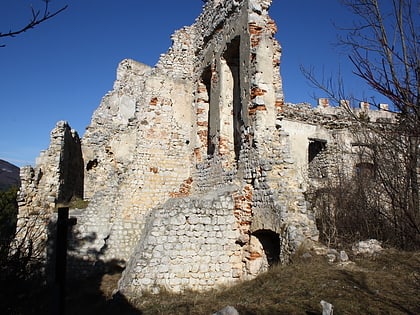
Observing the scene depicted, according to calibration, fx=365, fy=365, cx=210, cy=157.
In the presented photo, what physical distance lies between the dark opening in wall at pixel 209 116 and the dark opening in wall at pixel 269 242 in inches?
128

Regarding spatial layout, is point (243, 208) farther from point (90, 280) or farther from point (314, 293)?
point (90, 280)

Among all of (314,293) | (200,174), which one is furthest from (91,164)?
(314,293)

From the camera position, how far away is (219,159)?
32.4ft

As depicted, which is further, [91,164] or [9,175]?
[91,164]

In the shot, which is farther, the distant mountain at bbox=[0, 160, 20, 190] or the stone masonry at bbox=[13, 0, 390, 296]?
the stone masonry at bbox=[13, 0, 390, 296]

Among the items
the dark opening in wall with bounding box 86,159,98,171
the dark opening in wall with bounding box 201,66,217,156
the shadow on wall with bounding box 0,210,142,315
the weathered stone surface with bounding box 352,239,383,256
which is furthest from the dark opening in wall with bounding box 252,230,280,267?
the dark opening in wall with bounding box 86,159,98,171

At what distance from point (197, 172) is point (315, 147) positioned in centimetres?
750

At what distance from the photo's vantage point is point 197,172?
1119 centimetres

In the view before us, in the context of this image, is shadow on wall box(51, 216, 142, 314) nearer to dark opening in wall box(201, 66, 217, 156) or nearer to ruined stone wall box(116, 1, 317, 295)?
ruined stone wall box(116, 1, 317, 295)

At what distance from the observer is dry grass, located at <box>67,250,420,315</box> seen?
4.69 metres

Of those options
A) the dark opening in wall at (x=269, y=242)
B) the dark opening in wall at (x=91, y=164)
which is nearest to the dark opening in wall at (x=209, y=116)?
the dark opening in wall at (x=269, y=242)

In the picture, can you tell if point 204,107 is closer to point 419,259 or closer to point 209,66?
point 209,66

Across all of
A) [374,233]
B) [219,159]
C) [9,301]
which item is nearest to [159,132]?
[219,159]

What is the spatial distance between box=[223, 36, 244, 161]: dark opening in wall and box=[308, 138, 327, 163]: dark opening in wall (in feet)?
21.8
